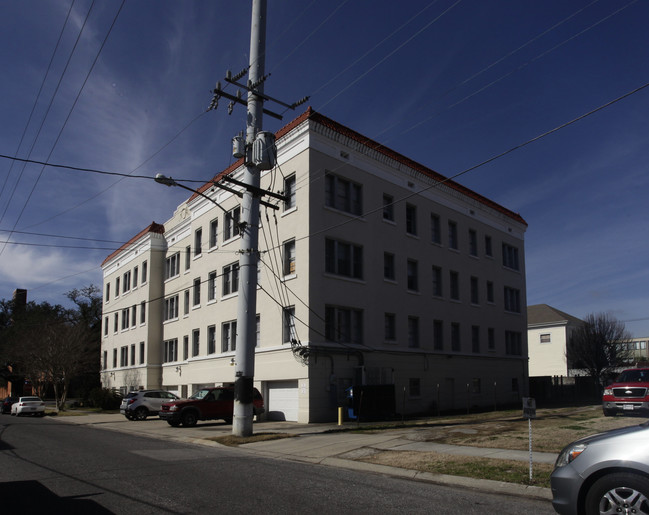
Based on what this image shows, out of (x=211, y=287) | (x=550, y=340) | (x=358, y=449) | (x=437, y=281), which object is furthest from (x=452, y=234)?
(x=550, y=340)

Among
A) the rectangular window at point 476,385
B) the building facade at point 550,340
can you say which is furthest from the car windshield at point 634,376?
the building facade at point 550,340

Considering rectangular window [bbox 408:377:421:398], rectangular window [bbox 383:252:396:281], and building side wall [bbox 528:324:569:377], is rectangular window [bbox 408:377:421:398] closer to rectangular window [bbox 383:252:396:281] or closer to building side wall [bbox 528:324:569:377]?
rectangular window [bbox 383:252:396:281]

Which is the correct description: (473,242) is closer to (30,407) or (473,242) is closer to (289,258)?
(289,258)

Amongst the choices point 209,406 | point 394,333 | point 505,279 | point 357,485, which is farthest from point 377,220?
point 357,485

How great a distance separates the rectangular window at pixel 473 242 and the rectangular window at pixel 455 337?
17.2ft

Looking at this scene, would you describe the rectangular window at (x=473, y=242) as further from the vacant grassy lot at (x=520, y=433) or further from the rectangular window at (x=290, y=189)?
the vacant grassy lot at (x=520, y=433)

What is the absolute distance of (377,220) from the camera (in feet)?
92.8

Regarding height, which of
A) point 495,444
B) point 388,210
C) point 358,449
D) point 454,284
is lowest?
point 358,449

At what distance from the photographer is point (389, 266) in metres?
29.2

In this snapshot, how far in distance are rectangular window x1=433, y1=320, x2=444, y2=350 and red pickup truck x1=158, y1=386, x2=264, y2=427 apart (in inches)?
448

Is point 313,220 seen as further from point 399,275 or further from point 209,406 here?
point 209,406

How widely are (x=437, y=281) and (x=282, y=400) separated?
1222cm

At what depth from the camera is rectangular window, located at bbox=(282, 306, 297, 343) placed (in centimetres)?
2508

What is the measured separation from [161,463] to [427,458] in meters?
5.67
